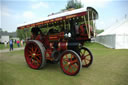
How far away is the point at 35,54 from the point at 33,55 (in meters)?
0.10

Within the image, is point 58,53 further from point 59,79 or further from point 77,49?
point 59,79

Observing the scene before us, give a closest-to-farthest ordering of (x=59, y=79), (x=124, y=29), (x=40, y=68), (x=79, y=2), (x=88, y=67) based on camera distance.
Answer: (x=59, y=79)
(x=40, y=68)
(x=88, y=67)
(x=124, y=29)
(x=79, y=2)

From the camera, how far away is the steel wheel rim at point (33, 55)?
352 cm

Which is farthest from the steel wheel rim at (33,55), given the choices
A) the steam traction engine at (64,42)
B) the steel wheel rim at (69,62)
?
the steel wheel rim at (69,62)

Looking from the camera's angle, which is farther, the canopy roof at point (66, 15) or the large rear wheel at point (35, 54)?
the large rear wheel at point (35, 54)

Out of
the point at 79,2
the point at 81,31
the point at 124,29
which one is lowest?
the point at 81,31

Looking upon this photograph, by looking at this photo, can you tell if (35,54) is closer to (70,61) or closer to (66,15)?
(70,61)

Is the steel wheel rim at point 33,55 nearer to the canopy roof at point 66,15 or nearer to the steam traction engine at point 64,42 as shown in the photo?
the steam traction engine at point 64,42

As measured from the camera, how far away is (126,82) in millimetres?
2516

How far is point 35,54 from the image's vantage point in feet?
11.7

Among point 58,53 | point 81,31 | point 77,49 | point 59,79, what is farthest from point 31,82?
point 81,31

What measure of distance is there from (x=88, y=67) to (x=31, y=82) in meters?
2.24

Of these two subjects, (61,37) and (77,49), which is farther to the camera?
(77,49)

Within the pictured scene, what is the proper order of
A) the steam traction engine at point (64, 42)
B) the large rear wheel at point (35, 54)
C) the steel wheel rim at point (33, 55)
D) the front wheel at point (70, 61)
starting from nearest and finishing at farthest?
1. the front wheel at point (70, 61)
2. the steam traction engine at point (64, 42)
3. the large rear wheel at point (35, 54)
4. the steel wheel rim at point (33, 55)
